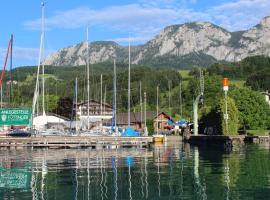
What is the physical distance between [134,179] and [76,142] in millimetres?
39319

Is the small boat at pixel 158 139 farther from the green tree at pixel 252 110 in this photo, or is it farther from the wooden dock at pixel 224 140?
the green tree at pixel 252 110

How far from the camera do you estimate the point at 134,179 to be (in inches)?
1436

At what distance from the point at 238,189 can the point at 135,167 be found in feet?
52.1

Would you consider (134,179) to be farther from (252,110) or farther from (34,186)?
(252,110)

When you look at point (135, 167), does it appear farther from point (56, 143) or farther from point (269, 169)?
point (56, 143)

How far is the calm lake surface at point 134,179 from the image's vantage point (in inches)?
1159

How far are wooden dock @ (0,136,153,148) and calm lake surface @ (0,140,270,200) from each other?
72.0 ft

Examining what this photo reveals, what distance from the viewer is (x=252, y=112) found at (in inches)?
4208

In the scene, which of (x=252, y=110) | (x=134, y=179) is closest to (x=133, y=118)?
(x=252, y=110)

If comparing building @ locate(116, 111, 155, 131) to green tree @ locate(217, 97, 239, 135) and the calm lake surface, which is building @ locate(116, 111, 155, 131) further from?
the calm lake surface

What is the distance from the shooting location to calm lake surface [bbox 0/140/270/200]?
29.4 m

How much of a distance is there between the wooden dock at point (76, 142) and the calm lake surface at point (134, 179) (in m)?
21.9

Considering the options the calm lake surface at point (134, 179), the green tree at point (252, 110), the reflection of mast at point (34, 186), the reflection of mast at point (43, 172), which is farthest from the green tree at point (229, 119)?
the reflection of mast at point (34, 186)

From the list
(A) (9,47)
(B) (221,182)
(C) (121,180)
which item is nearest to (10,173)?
(C) (121,180)
